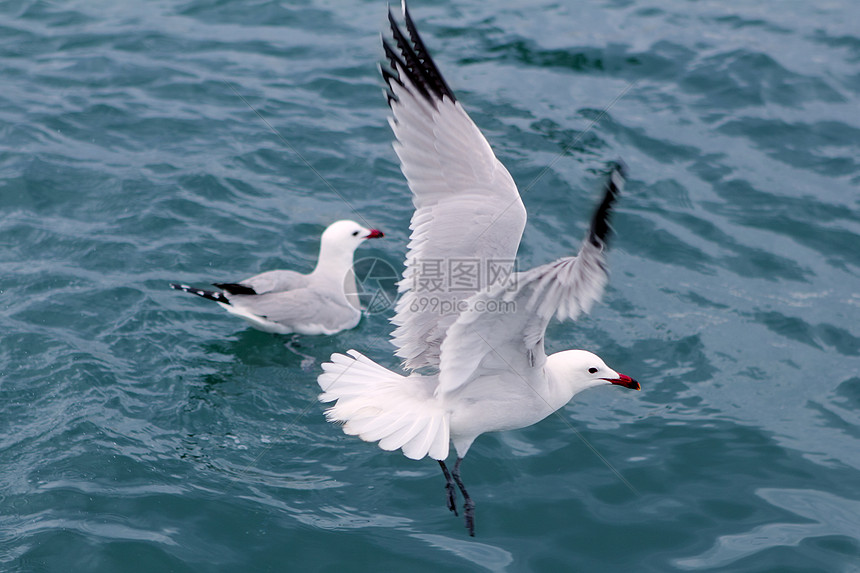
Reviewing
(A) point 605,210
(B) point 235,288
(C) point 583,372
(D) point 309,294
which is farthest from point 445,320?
(D) point 309,294

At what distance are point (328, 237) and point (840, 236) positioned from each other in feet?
15.2

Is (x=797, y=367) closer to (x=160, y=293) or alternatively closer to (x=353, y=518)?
(x=353, y=518)

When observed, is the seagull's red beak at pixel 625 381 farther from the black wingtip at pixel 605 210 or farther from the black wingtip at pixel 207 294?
the black wingtip at pixel 207 294

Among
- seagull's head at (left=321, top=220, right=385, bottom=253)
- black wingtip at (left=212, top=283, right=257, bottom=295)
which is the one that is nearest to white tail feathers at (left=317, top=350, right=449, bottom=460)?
black wingtip at (left=212, top=283, right=257, bottom=295)

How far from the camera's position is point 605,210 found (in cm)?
385

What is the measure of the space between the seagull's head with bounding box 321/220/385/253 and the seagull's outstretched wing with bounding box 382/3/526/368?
2211 mm

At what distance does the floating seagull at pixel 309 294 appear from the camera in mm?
6879

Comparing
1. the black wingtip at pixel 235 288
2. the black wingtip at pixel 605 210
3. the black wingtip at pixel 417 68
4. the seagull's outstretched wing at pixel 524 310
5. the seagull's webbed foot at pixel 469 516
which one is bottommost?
the seagull's webbed foot at pixel 469 516

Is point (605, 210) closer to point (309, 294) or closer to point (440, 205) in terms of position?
point (440, 205)

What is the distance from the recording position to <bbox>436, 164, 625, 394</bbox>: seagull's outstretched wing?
12.4 ft

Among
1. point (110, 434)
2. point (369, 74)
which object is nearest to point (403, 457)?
point (110, 434)

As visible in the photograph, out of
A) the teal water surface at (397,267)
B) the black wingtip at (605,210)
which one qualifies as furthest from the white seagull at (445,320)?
the black wingtip at (605,210)

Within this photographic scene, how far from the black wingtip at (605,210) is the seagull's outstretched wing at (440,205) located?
134 cm

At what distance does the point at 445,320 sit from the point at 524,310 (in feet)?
3.45
